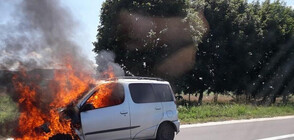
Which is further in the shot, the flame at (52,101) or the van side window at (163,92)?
the van side window at (163,92)

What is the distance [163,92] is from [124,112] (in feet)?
5.49

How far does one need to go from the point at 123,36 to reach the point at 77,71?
10925mm

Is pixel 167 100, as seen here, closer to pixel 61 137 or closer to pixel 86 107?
pixel 86 107

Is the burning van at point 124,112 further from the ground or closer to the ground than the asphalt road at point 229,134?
further from the ground

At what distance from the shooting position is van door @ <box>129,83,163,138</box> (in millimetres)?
7809

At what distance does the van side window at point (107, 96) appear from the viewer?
24.0ft

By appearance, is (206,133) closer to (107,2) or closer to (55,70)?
(55,70)

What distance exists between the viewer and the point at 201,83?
29.0m

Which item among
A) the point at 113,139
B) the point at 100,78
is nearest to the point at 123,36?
the point at 100,78

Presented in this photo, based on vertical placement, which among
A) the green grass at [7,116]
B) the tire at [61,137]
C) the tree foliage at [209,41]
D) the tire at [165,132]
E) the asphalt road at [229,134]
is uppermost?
the tree foliage at [209,41]

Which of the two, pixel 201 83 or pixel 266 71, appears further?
pixel 266 71

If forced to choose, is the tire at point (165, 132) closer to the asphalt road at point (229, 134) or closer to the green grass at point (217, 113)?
the asphalt road at point (229, 134)

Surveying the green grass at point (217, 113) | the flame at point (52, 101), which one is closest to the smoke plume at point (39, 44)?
the flame at point (52, 101)

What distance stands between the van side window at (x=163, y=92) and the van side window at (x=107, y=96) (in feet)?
4.11
